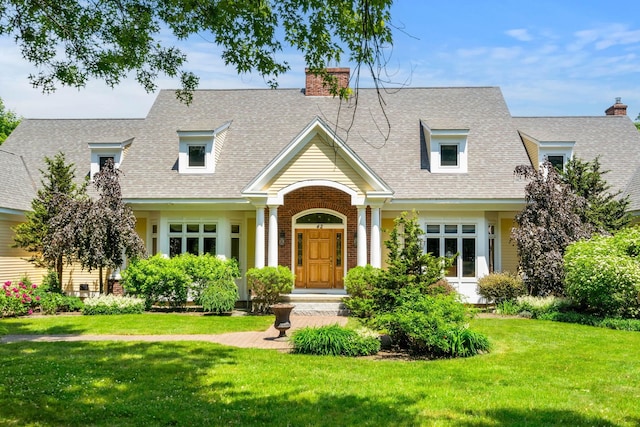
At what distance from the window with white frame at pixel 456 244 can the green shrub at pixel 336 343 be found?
28.1 feet

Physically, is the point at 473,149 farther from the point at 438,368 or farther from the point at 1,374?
the point at 1,374

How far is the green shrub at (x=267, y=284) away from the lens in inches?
643

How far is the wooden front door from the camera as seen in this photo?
18.6m

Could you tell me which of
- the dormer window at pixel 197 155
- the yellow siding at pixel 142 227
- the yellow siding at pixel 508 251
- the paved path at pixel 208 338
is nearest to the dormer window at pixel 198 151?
the dormer window at pixel 197 155

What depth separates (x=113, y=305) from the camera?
16531mm

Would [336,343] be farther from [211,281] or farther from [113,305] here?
[113,305]

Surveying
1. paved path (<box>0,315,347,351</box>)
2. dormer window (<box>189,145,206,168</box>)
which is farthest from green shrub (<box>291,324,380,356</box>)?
dormer window (<box>189,145,206,168</box>)

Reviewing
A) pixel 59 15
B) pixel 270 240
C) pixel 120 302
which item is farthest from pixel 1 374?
pixel 270 240

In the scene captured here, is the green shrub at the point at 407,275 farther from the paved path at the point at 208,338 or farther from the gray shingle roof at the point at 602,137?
the gray shingle roof at the point at 602,137

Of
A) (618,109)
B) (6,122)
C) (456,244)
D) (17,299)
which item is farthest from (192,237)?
(6,122)

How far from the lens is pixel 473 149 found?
20.2 meters

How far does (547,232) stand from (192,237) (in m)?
11.5

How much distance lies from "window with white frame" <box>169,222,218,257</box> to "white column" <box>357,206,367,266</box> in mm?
5115

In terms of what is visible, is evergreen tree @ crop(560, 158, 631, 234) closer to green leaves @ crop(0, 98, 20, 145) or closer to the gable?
the gable
